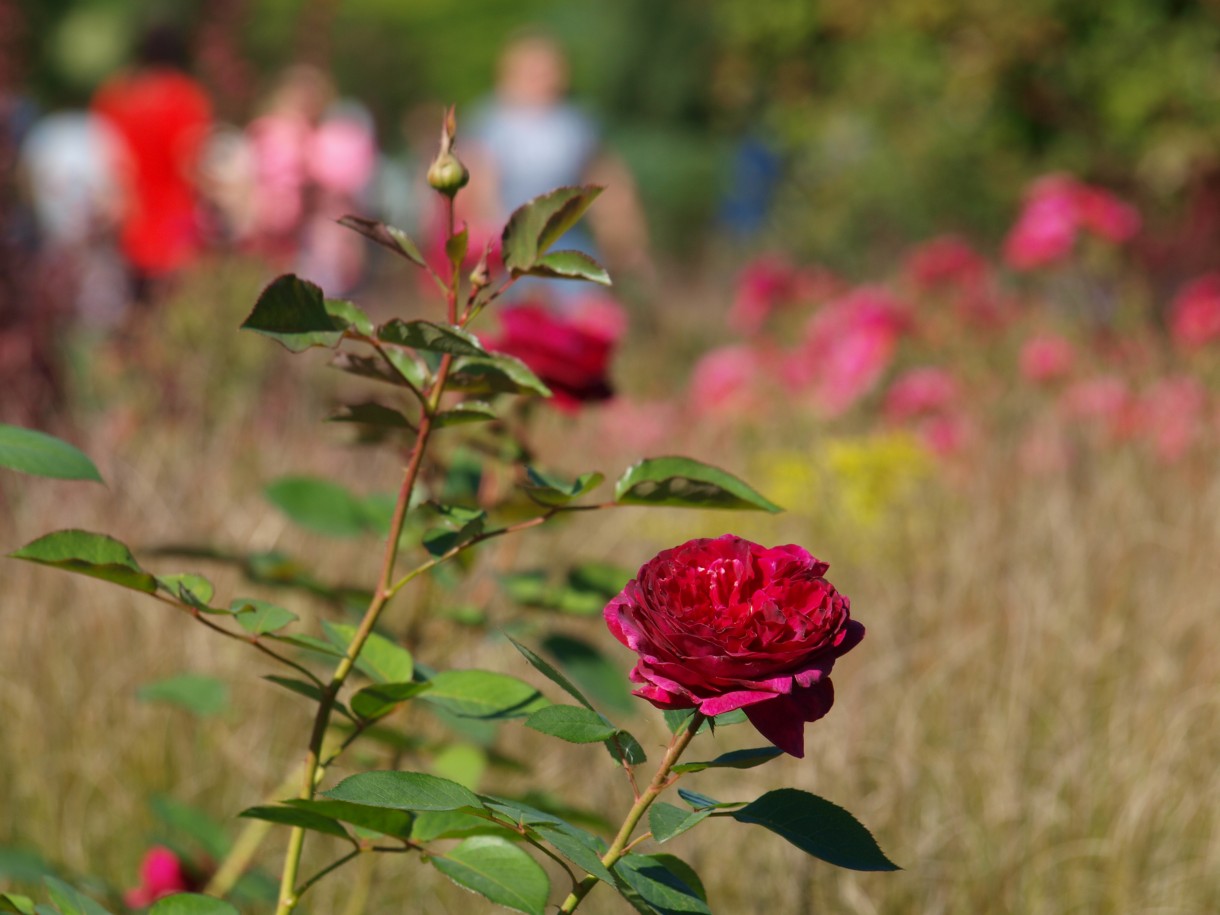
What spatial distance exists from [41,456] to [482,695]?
1.19 ft

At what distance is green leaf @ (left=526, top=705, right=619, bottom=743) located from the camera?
2.75 feet

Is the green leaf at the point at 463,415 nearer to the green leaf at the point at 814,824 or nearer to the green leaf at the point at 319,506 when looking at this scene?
the green leaf at the point at 814,824

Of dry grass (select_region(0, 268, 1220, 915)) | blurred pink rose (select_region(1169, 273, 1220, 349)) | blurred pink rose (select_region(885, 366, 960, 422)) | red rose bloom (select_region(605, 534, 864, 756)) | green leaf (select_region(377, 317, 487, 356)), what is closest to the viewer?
red rose bloom (select_region(605, 534, 864, 756))

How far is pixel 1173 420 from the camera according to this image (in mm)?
3662

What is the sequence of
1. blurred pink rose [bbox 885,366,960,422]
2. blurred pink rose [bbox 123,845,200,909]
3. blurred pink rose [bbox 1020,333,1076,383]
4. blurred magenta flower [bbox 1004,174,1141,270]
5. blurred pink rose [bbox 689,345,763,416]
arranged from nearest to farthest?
blurred pink rose [bbox 123,845,200,909]
blurred pink rose [bbox 885,366,960,422]
blurred pink rose [bbox 1020,333,1076,383]
blurred magenta flower [bbox 1004,174,1141,270]
blurred pink rose [bbox 689,345,763,416]

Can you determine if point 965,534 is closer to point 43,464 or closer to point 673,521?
point 673,521

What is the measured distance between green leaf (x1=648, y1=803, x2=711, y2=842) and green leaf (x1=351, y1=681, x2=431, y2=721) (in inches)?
9.4

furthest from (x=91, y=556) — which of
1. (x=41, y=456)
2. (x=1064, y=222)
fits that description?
(x=1064, y=222)

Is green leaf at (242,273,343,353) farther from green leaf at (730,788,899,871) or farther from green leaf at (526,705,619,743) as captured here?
green leaf at (730,788,899,871)

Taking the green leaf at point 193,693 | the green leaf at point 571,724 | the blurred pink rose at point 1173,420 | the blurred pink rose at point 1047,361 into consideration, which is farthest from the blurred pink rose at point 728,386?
the green leaf at point 571,724

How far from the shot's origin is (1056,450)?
377cm

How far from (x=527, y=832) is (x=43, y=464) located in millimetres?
408

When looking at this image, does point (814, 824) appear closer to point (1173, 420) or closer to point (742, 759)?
point (742, 759)

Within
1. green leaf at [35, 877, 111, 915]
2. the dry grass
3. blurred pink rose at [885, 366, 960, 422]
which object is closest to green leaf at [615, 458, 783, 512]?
green leaf at [35, 877, 111, 915]
